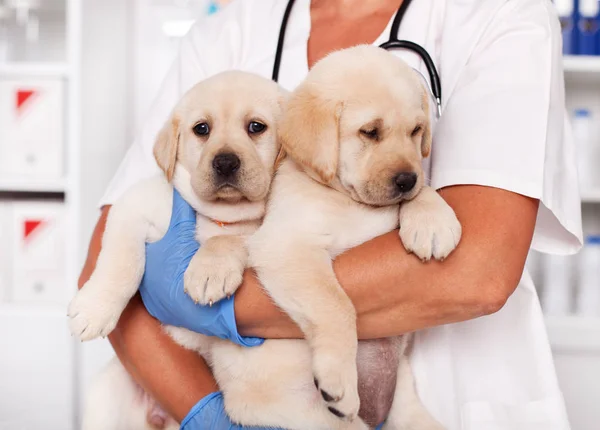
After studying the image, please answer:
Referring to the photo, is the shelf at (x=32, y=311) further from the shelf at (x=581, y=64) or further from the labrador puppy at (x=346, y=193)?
the shelf at (x=581, y=64)

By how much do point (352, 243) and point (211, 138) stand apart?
1.09 ft

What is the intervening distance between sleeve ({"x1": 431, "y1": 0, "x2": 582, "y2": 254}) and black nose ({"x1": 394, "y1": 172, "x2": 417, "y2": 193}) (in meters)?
0.10

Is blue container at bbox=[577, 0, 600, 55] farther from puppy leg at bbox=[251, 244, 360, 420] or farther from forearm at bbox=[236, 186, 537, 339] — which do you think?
puppy leg at bbox=[251, 244, 360, 420]

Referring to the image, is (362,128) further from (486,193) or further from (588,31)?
(588,31)

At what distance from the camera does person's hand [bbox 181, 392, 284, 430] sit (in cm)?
106

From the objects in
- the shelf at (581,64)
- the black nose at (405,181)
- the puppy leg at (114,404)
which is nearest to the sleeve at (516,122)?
the black nose at (405,181)

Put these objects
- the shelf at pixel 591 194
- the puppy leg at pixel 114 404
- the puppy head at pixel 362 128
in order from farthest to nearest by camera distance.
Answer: the shelf at pixel 591 194 → the puppy leg at pixel 114 404 → the puppy head at pixel 362 128

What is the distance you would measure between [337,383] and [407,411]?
28 cm

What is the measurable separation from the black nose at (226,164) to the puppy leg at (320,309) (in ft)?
0.52

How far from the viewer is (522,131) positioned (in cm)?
101

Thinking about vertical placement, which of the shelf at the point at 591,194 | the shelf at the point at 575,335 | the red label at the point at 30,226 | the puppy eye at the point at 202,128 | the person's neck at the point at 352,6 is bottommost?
the shelf at the point at 575,335

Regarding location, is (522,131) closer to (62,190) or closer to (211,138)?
(211,138)

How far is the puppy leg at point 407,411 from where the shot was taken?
3.57ft

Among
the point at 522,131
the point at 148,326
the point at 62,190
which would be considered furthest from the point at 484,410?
the point at 62,190
